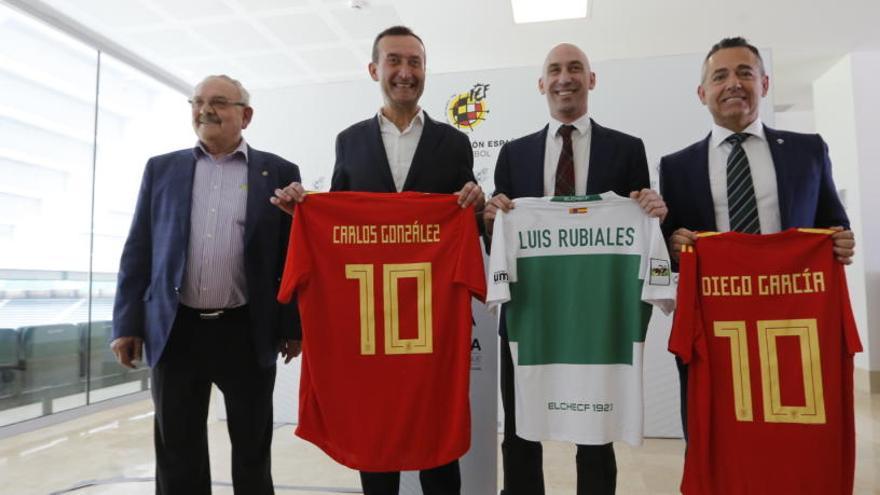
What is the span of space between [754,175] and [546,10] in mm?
Answer: 3522

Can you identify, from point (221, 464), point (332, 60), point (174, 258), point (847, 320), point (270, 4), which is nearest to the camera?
point (847, 320)

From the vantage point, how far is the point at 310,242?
2.01 metres

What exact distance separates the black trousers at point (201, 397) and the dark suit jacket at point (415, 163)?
0.67m

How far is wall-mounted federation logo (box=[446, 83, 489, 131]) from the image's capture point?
14.7 feet

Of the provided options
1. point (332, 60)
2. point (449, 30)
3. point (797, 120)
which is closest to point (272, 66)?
point (332, 60)

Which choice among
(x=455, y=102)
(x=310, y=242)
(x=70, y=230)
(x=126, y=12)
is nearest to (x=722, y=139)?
(x=310, y=242)

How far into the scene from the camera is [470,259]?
1.94m

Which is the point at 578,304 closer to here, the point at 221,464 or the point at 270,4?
the point at 221,464

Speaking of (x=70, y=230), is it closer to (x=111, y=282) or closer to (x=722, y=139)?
(x=111, y=282)

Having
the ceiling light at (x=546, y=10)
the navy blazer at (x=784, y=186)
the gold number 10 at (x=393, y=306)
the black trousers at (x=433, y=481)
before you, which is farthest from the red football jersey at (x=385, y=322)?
the ceiling light at (x=546, y=10)

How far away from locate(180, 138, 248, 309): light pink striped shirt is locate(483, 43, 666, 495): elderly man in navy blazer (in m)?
0.94

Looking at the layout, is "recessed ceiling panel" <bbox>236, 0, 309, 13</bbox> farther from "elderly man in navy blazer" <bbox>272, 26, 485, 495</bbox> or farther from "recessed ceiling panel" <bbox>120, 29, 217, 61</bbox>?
"elderly man in navy blazer" <bbox>272, 26, 485, 495</bbox>

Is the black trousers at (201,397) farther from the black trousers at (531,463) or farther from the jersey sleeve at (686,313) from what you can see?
the jersey sleeve at (686,313)

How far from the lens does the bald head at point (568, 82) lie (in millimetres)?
2084
